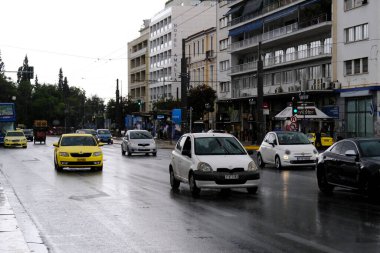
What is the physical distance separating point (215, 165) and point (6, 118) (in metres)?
48.3

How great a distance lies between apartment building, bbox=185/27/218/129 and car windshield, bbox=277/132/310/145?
55612mm

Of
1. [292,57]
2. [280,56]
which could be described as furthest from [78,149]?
[280,56]

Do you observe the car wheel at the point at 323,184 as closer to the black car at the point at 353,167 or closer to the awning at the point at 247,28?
the black car at the point at 353,167

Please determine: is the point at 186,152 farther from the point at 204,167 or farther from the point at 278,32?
the point at 278,32

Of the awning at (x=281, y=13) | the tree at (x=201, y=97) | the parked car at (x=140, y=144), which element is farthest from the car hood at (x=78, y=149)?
the tree at (x=201, y=97)

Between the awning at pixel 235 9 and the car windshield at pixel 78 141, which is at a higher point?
the awning at pixel 235 9

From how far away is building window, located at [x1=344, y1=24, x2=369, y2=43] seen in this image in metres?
51.8

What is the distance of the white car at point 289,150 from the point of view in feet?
88.5

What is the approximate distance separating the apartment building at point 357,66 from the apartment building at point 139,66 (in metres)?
70.8

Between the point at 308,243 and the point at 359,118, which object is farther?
the point at 359,118

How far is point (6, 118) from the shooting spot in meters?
61.3

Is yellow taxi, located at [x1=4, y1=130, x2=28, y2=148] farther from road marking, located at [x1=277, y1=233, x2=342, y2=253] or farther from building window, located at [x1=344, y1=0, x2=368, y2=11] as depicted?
road marking, located at [x1=277, y1=233, x2=342, y2=253]

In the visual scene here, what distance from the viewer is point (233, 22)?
76.9 metres

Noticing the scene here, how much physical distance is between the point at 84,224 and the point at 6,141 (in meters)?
47.9
